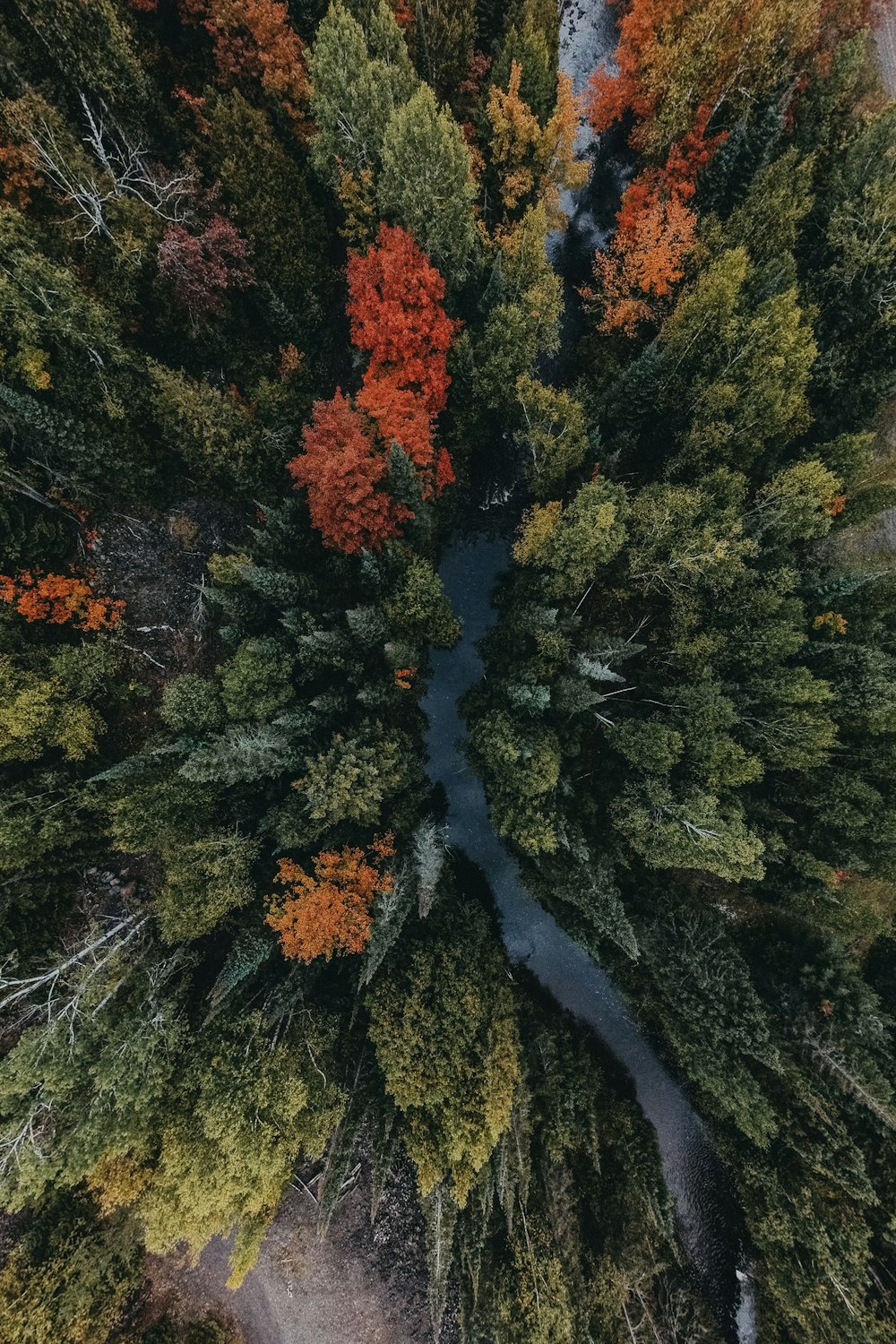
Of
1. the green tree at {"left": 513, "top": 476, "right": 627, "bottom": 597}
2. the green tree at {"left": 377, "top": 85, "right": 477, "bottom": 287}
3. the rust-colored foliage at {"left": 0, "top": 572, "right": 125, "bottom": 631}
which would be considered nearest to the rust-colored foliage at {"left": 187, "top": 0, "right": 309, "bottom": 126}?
the green tree at {"left": 377, "top": 85, "right": 477, "bottom": 287}

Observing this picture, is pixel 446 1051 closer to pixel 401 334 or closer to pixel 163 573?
pixel 163 573

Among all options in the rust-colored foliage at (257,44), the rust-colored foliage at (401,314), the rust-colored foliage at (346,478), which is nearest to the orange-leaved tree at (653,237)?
the rust-colored foliage at (401,314)

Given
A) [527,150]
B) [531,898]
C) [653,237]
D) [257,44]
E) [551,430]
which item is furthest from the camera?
[531,898]

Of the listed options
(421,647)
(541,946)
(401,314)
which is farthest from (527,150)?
(541,946)

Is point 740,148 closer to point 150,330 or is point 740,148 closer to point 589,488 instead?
point 589,488

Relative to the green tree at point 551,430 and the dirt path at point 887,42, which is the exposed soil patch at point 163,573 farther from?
the dirt path at point 887,42
